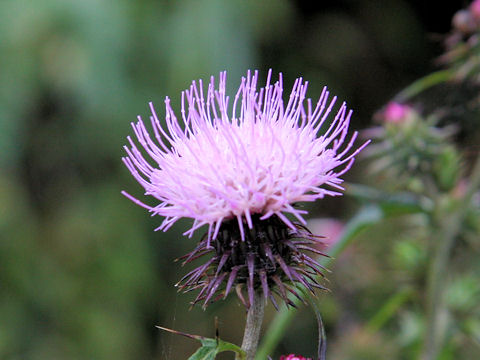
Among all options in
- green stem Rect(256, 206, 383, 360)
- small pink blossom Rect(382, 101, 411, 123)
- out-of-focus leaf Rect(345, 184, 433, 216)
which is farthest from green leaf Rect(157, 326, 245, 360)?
small pink blossom Rect(382, 101, 411, 123)

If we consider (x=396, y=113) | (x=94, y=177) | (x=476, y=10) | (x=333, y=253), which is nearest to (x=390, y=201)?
(x=333, y=253)

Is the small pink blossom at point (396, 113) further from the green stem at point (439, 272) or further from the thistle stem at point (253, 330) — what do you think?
the thistle stem at point (253, 330)

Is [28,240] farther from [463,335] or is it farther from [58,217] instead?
[463,335]

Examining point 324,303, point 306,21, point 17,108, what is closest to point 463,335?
point 324,303

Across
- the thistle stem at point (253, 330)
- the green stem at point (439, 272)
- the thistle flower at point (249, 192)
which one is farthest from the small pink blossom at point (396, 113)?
the thistle stem at point (253, 330)

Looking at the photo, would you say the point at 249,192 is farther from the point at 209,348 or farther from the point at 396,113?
the point at 396,113

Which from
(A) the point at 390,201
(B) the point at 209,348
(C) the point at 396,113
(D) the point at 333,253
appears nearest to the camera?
(B) the point at 209,348
